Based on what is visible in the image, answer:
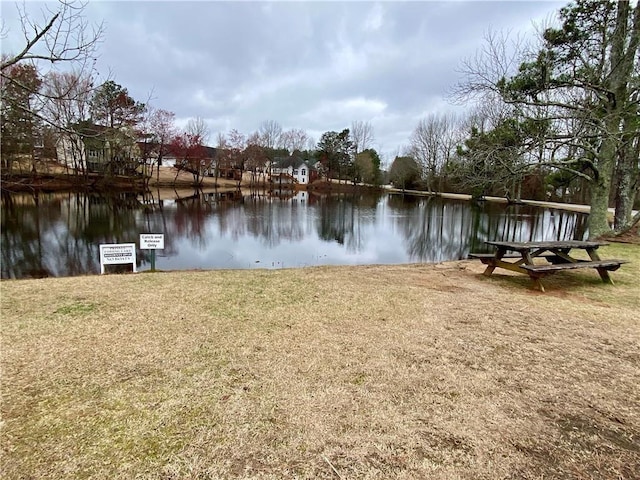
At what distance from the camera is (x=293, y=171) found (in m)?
62.6

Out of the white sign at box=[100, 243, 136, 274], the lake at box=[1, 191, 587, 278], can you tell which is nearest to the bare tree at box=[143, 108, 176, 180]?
the lake at box=[1, 191, 587, 278]

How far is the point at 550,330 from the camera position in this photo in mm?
3719

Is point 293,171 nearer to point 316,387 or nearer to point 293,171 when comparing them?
point 293,171

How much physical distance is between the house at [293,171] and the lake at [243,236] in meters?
40.6

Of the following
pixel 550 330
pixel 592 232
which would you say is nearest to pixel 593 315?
pixel 550 330

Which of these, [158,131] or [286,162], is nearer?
[158,131]

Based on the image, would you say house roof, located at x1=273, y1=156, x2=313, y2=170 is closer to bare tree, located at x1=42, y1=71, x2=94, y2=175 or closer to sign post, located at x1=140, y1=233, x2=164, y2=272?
bare tree, located at x1=42, y1=71, x2=94, y2=175

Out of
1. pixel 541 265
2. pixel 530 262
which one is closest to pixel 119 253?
pixel 530 262

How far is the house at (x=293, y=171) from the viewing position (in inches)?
2410

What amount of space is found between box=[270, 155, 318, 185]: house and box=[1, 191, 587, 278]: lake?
40.6m

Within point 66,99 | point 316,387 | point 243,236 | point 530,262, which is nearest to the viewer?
point 316,387

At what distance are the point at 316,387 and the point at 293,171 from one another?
61.7 m

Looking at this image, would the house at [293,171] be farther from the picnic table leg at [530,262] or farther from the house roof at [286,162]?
the picnic table leg at [530,262]

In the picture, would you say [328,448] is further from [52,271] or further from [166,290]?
[52,271]
